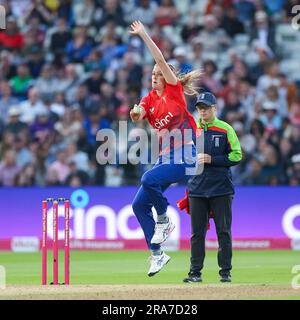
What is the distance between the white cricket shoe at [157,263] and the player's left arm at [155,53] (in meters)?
2.22

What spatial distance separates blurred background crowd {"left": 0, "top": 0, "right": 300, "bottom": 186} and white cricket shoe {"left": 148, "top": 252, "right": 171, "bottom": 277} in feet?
27.4

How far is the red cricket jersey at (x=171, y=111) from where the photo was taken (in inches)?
507

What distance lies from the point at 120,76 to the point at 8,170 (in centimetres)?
364

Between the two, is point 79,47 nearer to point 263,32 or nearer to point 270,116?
point 263,32

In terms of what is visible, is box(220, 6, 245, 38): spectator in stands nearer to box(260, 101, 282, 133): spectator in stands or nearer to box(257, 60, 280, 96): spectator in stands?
box(257, 60, 280, 96): spectator in stands

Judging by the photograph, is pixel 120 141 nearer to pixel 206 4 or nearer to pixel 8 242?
pixel 8 242

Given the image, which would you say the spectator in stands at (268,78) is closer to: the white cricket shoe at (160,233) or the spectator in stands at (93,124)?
the spectator in stands at (93,124)

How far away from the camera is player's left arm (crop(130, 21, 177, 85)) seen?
12344mm

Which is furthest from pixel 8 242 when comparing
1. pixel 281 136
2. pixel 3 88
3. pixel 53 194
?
pixel 281 136

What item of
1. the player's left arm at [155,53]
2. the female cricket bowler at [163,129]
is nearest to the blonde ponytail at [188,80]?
the female cricket bowler at [163,129]

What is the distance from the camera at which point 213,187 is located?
44.6ft

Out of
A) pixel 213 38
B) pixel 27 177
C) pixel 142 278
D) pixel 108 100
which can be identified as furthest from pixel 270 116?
pixel 142 278

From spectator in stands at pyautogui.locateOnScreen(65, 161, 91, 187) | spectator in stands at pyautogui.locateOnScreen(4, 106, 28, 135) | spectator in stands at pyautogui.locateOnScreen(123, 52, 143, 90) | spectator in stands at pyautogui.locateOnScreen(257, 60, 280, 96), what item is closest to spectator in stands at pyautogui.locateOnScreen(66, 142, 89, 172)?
spectator in stands at pyautogui.locateOnScreen(65, 161, 91, 187)

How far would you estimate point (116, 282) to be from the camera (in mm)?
14039
